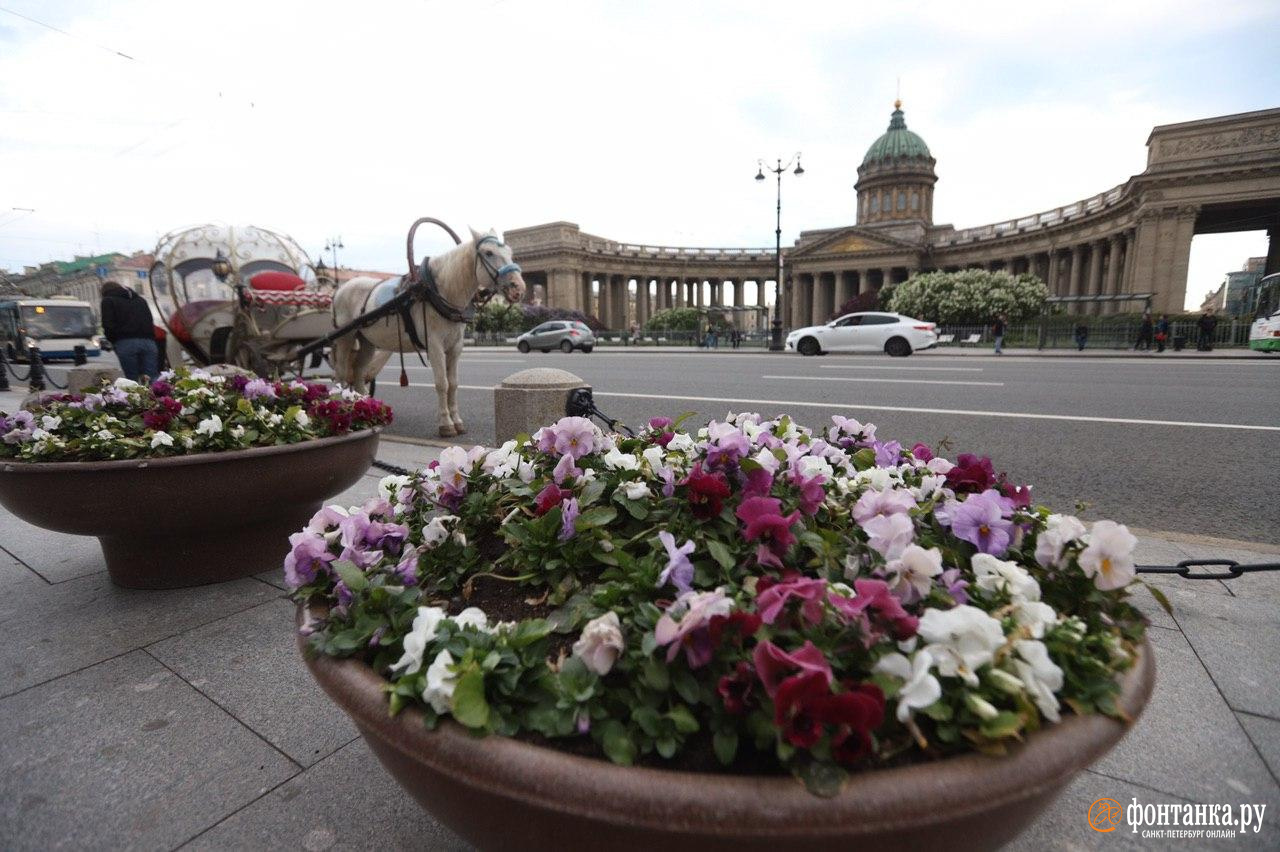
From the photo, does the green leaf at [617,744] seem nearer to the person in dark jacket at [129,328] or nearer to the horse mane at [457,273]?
the horse mane at [457,273]

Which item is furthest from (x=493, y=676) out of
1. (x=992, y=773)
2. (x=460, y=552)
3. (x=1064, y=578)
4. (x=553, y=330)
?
(x=553, y=330)

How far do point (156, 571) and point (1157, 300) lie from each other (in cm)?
5745

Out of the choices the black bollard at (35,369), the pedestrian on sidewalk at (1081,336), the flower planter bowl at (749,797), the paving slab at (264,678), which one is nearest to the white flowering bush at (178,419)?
the paving slab at (264,678)

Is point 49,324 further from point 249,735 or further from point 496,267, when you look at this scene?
point 249,735

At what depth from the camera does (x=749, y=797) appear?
846mm

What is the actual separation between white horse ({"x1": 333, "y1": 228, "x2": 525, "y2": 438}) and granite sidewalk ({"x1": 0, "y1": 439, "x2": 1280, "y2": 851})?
4.29m

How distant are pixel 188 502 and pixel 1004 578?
293cm

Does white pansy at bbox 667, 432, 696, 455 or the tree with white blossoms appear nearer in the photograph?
white pansy at bbox 667, 432, 696, 455

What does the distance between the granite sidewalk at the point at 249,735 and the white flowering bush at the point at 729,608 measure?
31 cm

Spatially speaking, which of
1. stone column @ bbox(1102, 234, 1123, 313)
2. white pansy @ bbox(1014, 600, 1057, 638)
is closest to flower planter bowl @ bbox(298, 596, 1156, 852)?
white pansy @ bbox(1014, 600, 1057, 638)

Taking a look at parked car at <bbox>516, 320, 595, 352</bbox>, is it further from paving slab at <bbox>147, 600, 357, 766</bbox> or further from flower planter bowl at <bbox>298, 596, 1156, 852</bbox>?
flower planter bowl at <bbox>298, 596, 1156, 852</bbox>

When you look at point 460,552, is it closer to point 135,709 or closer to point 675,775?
point 675,775

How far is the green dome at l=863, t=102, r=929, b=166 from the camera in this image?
8038cm

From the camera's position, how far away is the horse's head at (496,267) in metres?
6.36
